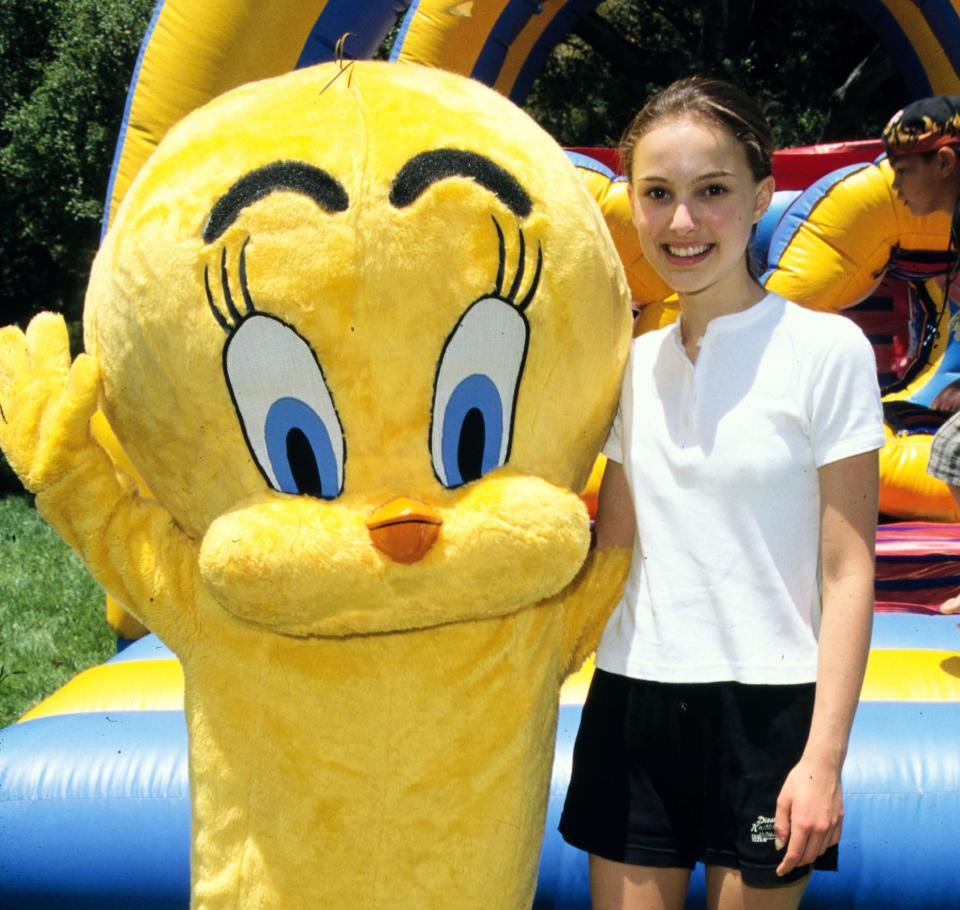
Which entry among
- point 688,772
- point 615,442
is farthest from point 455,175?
point 688,772

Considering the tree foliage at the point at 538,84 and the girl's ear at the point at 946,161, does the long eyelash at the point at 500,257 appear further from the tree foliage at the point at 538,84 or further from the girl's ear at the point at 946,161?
the tree foliage at the point at 538,84

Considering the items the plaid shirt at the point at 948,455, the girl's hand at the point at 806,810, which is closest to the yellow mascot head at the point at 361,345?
the girl's hand at the point at 806,810

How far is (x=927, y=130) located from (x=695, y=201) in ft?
7.49

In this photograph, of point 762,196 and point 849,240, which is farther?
point 849,240

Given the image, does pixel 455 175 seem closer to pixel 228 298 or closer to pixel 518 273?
pixel 518 273

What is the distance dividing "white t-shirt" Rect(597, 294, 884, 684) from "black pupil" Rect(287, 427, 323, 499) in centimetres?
42

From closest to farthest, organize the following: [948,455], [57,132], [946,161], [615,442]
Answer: [615,442] < [948,455] < [946,161] < [57,132]

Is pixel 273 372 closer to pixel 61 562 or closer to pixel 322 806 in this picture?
pixel 322 806

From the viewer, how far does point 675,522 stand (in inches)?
59.6

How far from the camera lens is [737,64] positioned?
12039 millimetres

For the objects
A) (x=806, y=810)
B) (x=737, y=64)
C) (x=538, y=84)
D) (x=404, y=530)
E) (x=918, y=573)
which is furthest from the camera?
(x=538, y=84)

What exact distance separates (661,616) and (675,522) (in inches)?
4.8

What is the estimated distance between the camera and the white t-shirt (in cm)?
145

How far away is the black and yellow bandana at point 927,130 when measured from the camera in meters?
3.42
